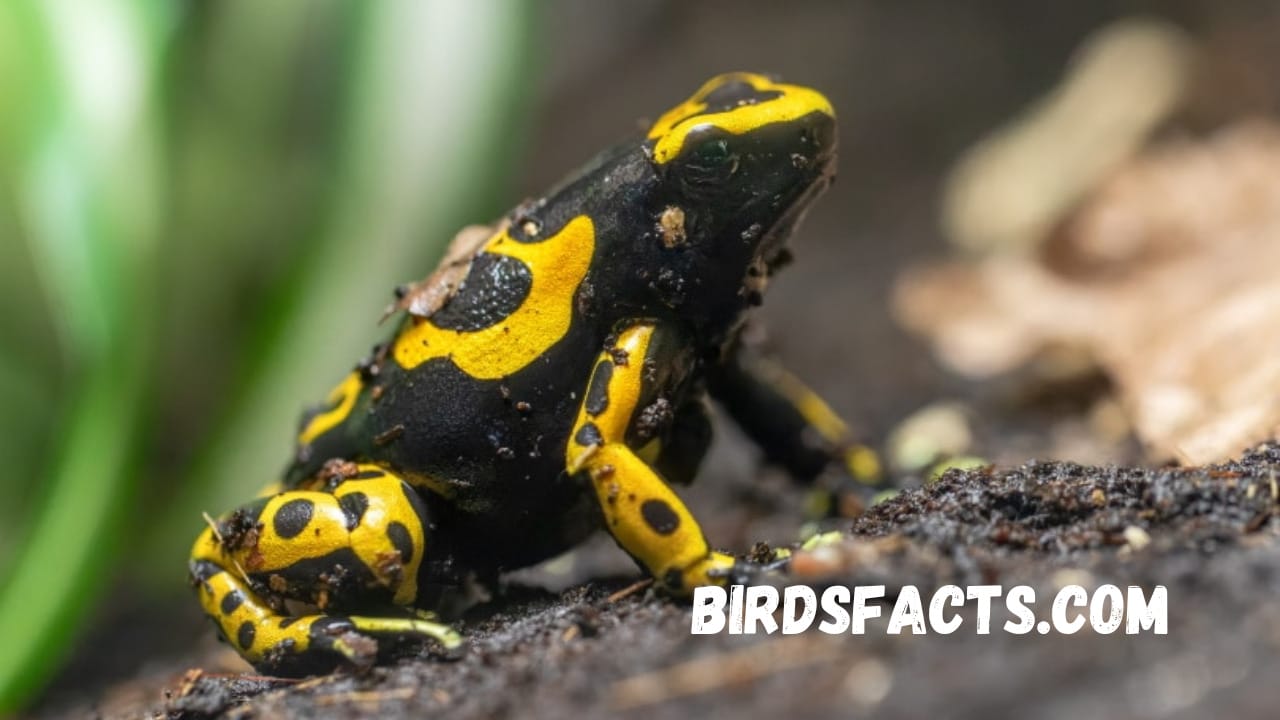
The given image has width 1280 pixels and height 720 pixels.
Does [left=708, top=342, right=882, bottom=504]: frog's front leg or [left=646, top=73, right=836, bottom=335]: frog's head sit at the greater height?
[left=646, top=73, right=836, bottom=335]: frog's head

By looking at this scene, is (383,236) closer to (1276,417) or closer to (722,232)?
(722,232)

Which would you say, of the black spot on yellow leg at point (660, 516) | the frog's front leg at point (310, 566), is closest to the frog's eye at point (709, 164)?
the black spot on yellow leg at point (660, 516)

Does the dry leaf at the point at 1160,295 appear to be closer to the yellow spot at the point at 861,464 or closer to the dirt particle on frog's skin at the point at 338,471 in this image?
the yellow spot at the point at 861,464

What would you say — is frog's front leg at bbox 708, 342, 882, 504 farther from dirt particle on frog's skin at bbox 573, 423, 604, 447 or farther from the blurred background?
dirt particle on frog's skin at bbox 573, 423, 604, 447

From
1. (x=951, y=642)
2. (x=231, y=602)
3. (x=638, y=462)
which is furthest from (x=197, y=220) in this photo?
(x=951, y=642)

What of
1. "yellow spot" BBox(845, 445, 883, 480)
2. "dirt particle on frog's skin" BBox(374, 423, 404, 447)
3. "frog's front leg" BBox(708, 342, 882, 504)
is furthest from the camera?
"yellow spot" BBox(845, 445, 883, 480)

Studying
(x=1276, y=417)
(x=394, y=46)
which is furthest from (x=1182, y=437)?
(x=394, y=46)

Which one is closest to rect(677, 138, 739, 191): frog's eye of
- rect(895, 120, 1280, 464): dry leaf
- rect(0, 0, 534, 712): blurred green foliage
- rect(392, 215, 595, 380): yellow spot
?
rect(392, 215, 595, 380): yellow spot

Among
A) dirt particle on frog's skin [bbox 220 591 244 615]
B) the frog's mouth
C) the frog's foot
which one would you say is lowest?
the frog's foot
